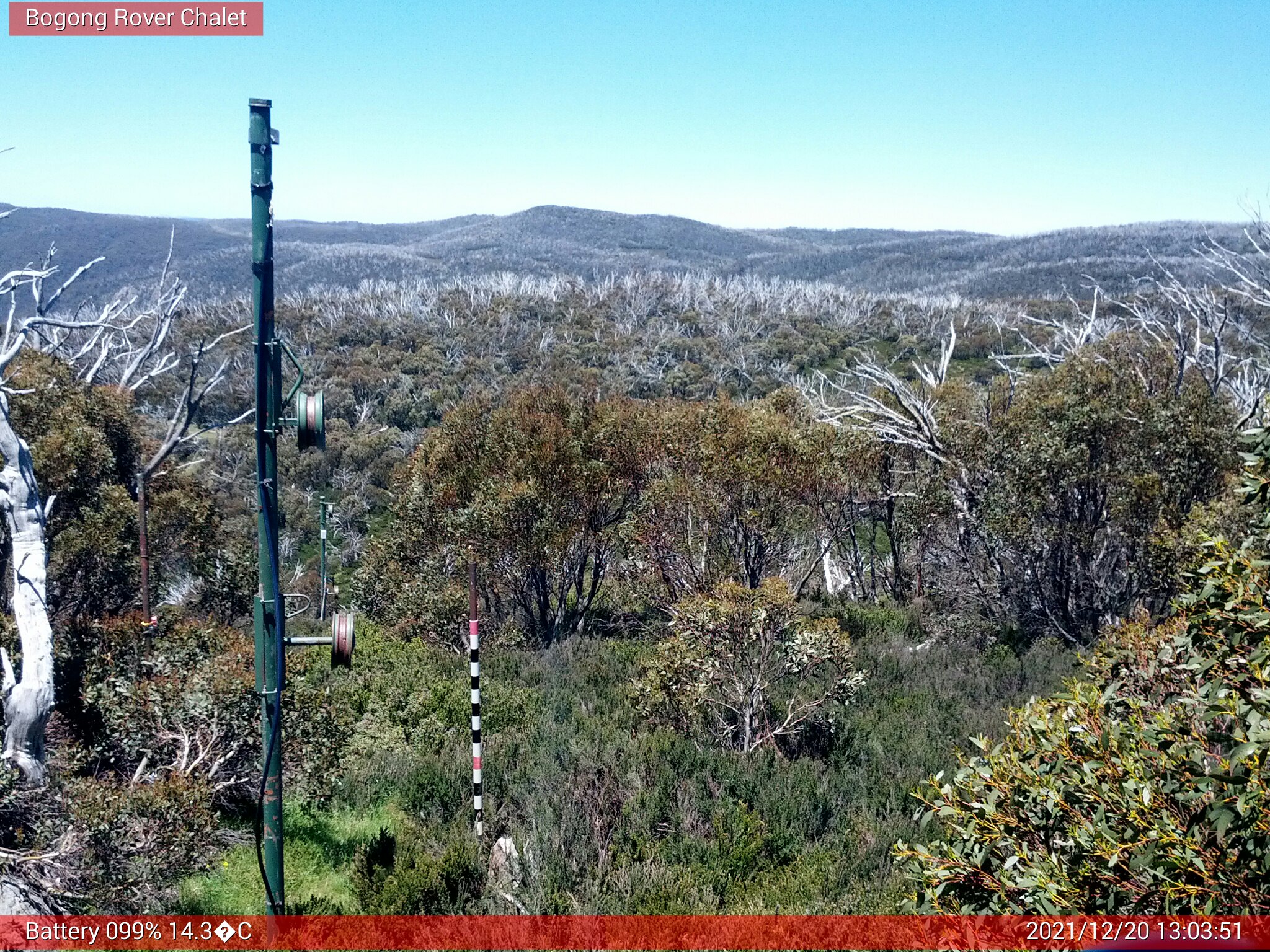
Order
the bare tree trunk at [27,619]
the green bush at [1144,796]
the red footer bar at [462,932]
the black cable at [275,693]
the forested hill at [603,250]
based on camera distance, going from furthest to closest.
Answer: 1. the forested hill at [603,250]
2. the bare tree trunk at [27,619]
3. the red footer bar at [462,932]
4. the black cable at [275,693]
5. the green bush at [1144,796]

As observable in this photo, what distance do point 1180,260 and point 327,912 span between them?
77.8 metres

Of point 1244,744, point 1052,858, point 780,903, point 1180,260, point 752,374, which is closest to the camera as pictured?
point 1244,744

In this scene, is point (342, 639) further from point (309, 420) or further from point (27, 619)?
point (27, 619)

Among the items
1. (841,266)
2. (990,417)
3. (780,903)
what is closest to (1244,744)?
(780,903)

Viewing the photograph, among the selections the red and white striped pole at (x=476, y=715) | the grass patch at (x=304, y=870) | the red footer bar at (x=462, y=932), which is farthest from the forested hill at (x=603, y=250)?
the red footer bar at (x=462, y=932)

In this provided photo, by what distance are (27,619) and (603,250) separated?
10975 centimetres

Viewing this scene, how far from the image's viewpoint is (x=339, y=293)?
64.4 m

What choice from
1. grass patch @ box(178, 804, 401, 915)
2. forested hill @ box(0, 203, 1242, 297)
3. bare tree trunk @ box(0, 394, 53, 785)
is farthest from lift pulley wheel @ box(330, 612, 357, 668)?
forested hill @ box(0, 203, 1242, 297)

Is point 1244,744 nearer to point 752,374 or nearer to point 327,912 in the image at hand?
point 327,912

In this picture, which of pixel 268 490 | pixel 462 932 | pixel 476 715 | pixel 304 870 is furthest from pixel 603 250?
pixel 268 490

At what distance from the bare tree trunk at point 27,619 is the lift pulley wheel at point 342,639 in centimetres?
342

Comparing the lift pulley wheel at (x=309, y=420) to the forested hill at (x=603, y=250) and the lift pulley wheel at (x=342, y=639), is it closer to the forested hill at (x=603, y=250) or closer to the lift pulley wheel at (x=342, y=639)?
the lift pulley wheel at (x=342, y=639)

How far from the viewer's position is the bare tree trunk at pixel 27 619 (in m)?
6.77

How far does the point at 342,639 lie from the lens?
4660 millimetres
